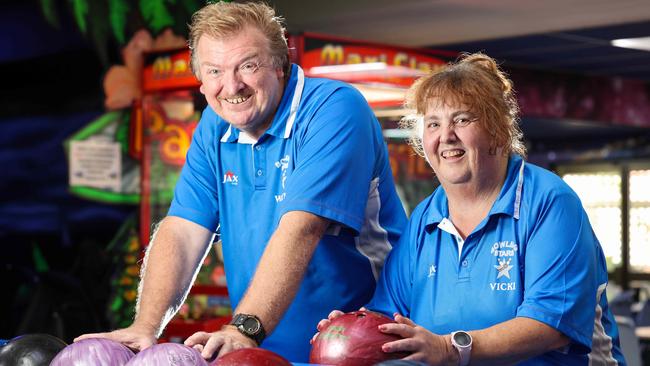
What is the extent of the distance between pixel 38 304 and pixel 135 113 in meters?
1.58

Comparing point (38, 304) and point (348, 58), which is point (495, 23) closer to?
point (348, 58)

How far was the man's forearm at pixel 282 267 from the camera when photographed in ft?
7.19

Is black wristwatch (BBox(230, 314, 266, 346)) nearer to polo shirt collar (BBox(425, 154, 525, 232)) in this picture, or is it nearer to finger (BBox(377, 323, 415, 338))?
finger (BBox(377, 323, 415, 338))

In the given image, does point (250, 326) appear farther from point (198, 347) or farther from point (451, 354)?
point (451, 354)

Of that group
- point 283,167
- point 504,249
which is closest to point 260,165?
point 283,167

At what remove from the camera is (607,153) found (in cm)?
1188

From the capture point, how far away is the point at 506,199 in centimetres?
229

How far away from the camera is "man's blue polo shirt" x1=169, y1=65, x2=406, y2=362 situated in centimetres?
245

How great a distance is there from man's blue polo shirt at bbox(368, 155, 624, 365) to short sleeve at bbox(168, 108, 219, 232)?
0.62 m

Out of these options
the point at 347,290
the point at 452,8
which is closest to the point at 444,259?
the point at 347,290

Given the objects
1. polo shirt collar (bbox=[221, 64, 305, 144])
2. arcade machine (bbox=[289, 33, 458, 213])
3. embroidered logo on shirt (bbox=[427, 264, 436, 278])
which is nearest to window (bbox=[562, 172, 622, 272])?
arcade machine (bbox=[289, 33, 458, 213])

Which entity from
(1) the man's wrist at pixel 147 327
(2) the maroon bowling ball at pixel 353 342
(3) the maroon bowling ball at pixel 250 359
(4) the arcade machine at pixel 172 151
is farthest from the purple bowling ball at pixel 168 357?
(4) the arcade machine at pixel 172 151

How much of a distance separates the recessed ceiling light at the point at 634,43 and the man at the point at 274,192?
6.32 m

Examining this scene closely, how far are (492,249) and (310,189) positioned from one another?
17.2 inches
